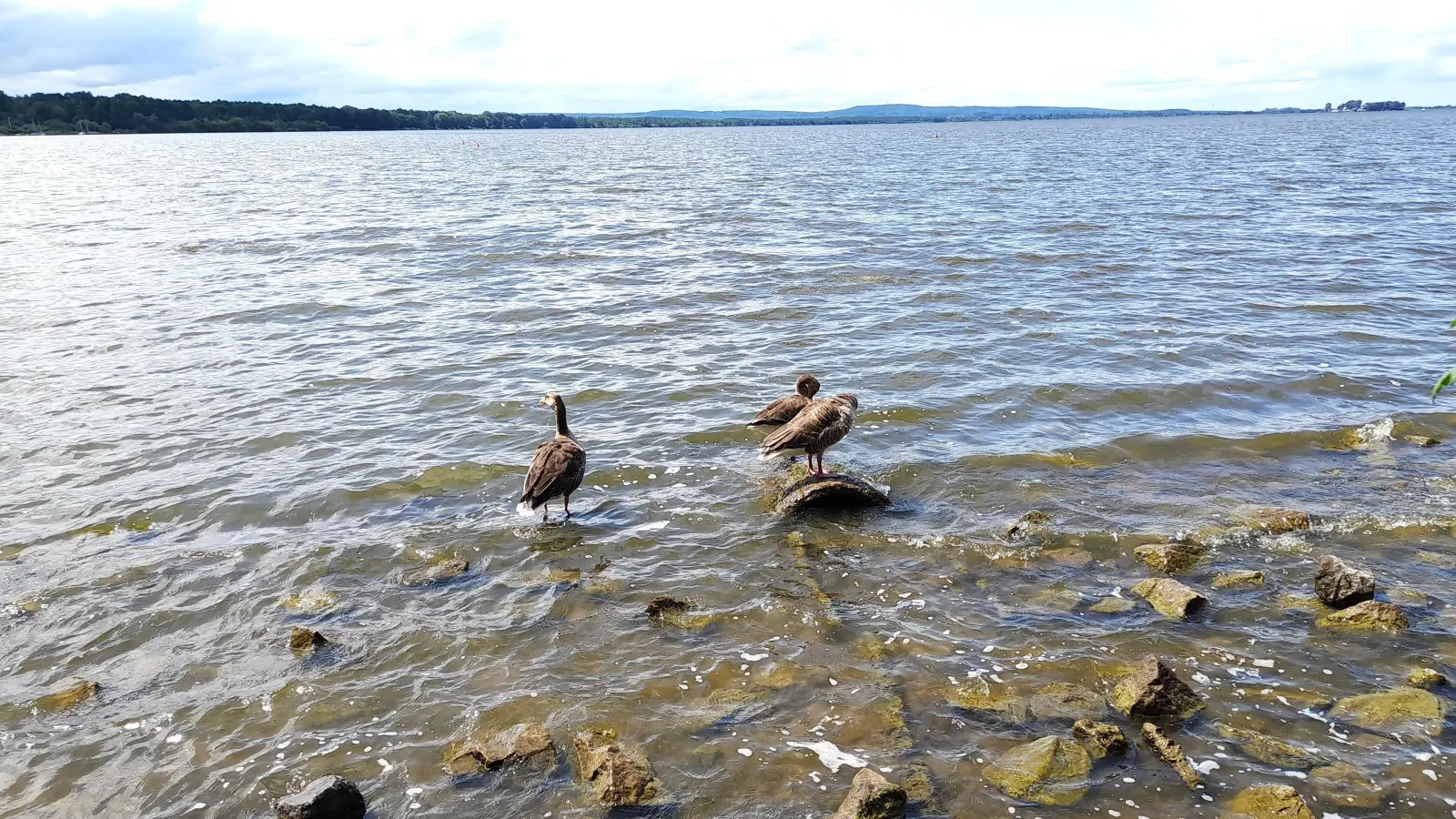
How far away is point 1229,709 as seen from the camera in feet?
23.7

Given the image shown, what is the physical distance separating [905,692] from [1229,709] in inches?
96.2

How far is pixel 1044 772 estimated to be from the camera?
→ 257 inches

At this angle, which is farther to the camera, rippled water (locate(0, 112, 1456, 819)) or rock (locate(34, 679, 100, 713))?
rock (locate(34, 679, 100, 713))

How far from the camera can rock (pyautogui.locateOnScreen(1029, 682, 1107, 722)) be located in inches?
285

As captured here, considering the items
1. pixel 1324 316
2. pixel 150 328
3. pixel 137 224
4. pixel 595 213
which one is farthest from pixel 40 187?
pixel 1324 316

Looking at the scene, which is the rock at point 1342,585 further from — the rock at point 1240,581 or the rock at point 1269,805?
the rock at point 1269,805

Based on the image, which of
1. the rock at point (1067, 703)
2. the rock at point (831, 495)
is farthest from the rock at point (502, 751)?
the rock at point (831, 495)

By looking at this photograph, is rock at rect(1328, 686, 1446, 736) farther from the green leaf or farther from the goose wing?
the goose wing

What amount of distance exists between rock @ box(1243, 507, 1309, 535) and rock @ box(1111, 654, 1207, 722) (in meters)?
3.97

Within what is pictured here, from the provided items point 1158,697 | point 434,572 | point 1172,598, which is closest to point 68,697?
point 434,572

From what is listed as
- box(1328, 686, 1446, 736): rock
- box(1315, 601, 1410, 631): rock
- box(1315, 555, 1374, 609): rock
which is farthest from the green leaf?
box(1315, 555, 1374, 609): rock

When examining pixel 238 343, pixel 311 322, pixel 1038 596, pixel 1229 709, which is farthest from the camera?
pixel 311 322

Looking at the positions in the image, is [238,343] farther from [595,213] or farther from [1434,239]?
[1434,239]

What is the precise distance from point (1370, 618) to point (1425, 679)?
0.95m
